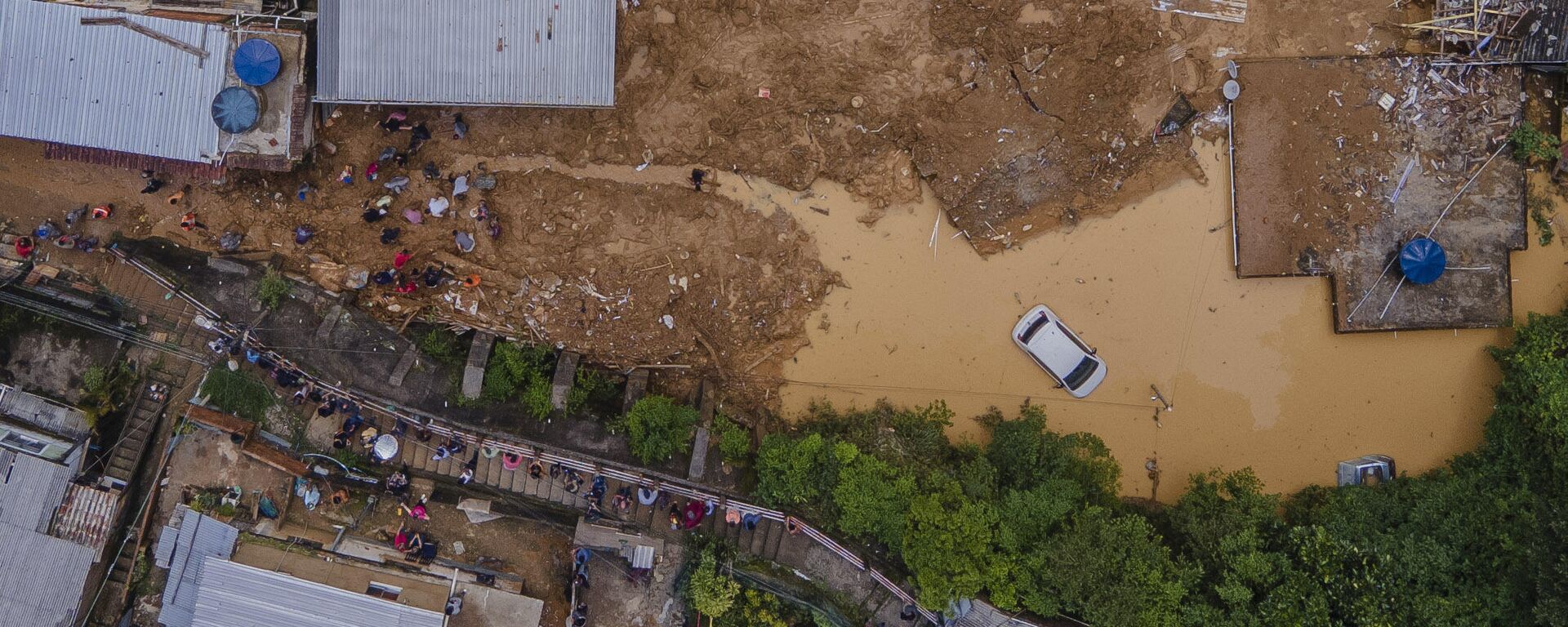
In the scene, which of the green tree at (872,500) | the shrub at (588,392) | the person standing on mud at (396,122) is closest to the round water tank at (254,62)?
the person standing on mud at (396,122)

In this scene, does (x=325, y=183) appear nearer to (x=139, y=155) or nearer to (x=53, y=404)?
(x=139, y=155)

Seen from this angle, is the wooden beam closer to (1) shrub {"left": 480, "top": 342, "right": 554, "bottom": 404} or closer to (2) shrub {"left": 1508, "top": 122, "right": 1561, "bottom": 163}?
(1) shrub {"left": 480, "top": 342, "right": 554, "bottom": 404}

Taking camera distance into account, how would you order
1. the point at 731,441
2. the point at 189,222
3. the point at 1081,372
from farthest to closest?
the point at 1081,372
the point at 189,222
the point at 731,441

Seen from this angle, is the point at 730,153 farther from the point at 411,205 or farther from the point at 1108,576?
the point at 1108,576

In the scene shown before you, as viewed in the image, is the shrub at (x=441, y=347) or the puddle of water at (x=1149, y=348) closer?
the shrub at (x=441, y=347)

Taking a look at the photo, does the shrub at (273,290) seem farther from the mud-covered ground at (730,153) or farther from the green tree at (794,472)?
the green tree at (794,472)

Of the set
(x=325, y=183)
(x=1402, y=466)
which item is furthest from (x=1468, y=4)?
(x=325, y=183)

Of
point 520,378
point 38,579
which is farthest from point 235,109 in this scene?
point 38,579
